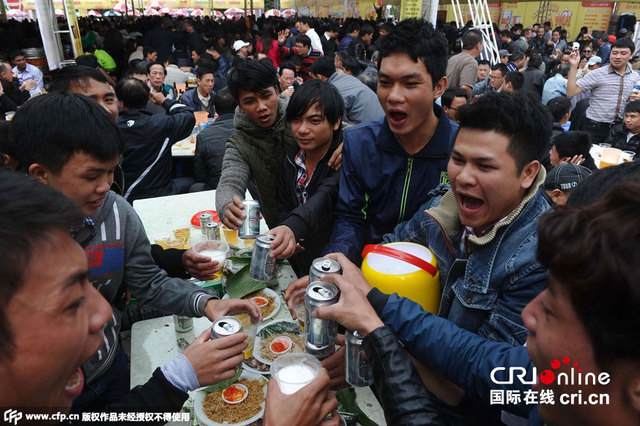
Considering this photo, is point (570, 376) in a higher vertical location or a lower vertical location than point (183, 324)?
higher

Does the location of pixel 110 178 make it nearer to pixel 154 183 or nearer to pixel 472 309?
pixel 472 309

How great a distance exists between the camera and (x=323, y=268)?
154 cm

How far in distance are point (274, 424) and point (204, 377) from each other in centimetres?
33

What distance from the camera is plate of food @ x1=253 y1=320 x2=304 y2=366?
1.77 metres

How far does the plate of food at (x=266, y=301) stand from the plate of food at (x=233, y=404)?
0.46m

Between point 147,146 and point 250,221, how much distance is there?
2.08 meters

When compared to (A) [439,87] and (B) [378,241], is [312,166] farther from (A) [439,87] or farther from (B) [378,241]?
(A) [439,87]

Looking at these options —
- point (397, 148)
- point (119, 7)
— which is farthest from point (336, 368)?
point (119, 7)

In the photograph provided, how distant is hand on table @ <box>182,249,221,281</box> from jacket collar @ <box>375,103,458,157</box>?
114 centimetres

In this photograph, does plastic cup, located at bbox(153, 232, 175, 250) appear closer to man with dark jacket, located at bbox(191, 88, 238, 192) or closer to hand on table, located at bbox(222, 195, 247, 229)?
hand on table, located at bbox(222, 195, 247, 229)

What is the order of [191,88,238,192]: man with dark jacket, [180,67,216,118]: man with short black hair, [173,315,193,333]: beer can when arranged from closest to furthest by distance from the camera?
[173,315,193,333]: beer can, [191,88,238,192]: man with dark jacket, [180,67,216,118]: man with short black hair

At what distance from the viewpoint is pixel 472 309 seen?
1.59 m

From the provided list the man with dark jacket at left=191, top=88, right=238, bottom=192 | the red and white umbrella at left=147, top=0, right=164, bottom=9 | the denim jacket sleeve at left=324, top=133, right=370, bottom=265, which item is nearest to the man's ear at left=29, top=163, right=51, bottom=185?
the denim jacket sleeve at left=324, top=133, right=370, bottom=265

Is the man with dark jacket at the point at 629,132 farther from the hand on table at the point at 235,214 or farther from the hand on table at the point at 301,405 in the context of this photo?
the hand on table at the point at 301,405
